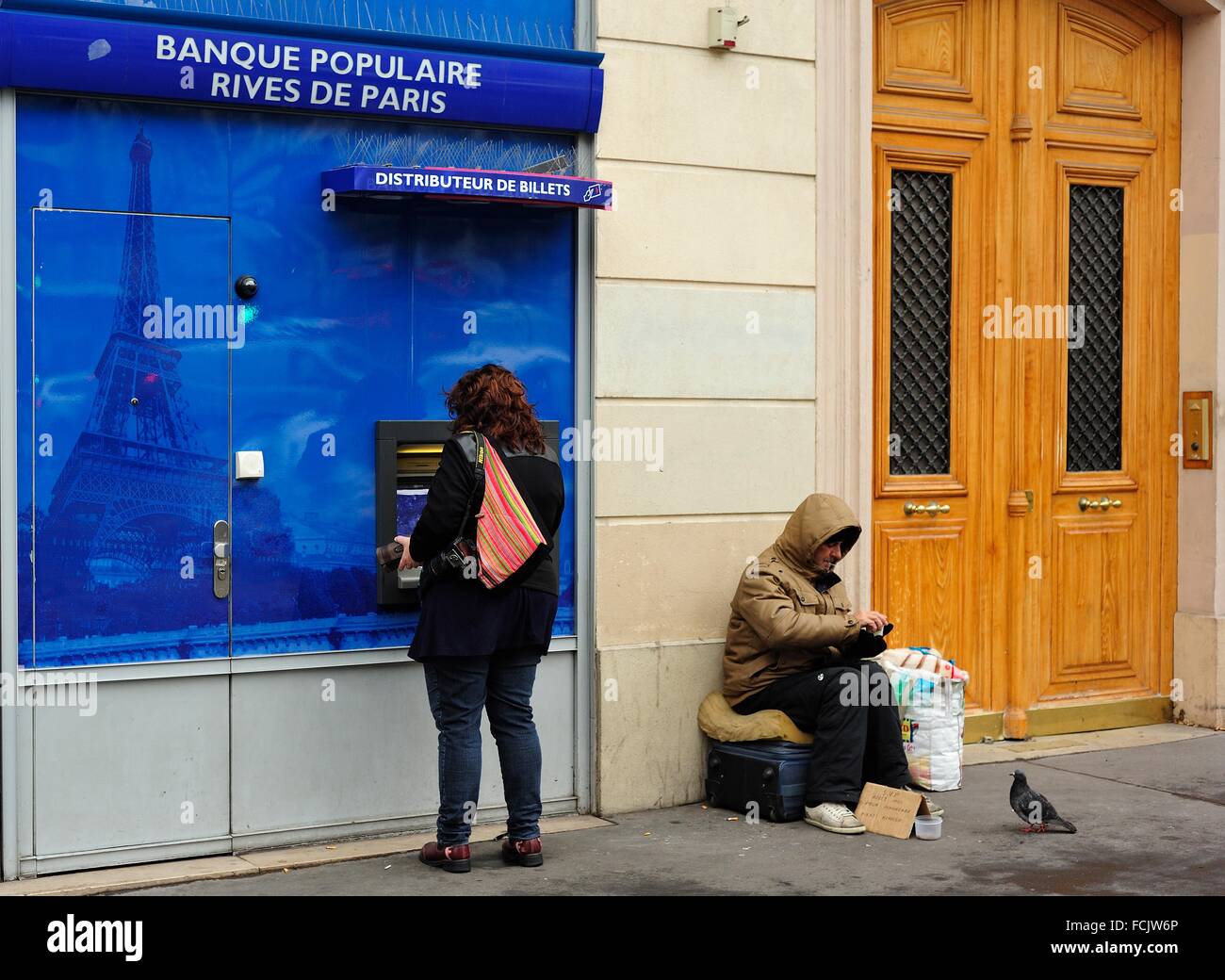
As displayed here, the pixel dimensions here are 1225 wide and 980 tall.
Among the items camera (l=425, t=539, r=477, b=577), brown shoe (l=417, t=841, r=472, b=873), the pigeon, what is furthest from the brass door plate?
brown shoe (l=417, t=841, r=472, b=873)

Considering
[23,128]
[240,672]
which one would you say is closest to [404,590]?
[240,672]

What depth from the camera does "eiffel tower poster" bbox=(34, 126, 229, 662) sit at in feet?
19.5

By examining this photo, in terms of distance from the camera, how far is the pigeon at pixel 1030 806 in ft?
21.3

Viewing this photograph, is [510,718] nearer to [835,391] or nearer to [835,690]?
[835,690]

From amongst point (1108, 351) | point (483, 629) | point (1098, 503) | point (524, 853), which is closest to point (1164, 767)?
point (1098, 503)

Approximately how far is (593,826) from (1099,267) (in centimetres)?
419

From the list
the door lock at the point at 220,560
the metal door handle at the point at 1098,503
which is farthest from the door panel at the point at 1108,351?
the door lock at the point at 220,560

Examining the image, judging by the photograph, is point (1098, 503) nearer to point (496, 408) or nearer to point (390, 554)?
point (496, 408)

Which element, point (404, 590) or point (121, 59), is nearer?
point (121, 59)

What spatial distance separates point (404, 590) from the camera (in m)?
6.54

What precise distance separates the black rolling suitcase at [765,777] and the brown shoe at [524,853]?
1125mm
